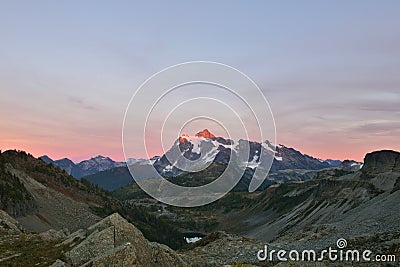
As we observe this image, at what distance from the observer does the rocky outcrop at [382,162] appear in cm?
11694

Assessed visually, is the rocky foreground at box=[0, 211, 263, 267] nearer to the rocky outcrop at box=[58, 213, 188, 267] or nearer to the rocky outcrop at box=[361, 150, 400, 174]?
the rocky outcrop at box=[58, 213, 188, 267]

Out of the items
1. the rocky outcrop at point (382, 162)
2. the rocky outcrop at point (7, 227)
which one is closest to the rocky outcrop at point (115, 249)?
the rocky outcrop at point (7, 227)

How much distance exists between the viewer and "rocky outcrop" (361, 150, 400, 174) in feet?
384

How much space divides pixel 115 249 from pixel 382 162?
121665 mm

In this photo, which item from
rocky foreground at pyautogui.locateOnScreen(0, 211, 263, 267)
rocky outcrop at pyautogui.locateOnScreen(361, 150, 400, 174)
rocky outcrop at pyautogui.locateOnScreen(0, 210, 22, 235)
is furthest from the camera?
rocky outcrop at pyautogui.locateOnScreen(361, 150, 400, 174)

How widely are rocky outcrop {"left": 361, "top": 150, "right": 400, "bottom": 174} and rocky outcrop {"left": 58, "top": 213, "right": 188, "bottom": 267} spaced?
364 feet

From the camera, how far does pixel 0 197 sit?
3049 inches

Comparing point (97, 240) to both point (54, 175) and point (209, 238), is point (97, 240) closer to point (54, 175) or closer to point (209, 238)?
point (209, 238)

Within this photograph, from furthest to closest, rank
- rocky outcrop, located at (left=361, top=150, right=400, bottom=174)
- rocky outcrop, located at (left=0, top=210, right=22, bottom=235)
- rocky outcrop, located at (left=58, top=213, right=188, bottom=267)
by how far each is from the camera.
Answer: rocky outcrop, located at (left=361, top=150, right=400, bottom=174) < rocky outcrop, located at (left=0, top=210, right=22, bottom=235) < rocky outcrop, located at (left=58, top=213, right=188, bottom=267)

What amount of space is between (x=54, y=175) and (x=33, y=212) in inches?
1705

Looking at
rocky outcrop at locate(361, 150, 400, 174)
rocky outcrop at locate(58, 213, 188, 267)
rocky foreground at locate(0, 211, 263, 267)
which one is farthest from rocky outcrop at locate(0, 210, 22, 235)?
rocky outcrop at locate(361, 150, 400, 174)

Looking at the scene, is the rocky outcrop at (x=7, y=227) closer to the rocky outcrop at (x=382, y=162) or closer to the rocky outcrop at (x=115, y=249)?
the rocky outcrop at (x=115, y=249)

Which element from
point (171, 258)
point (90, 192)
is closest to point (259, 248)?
point (171, 258)

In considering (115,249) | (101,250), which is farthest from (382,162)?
(115,249)
